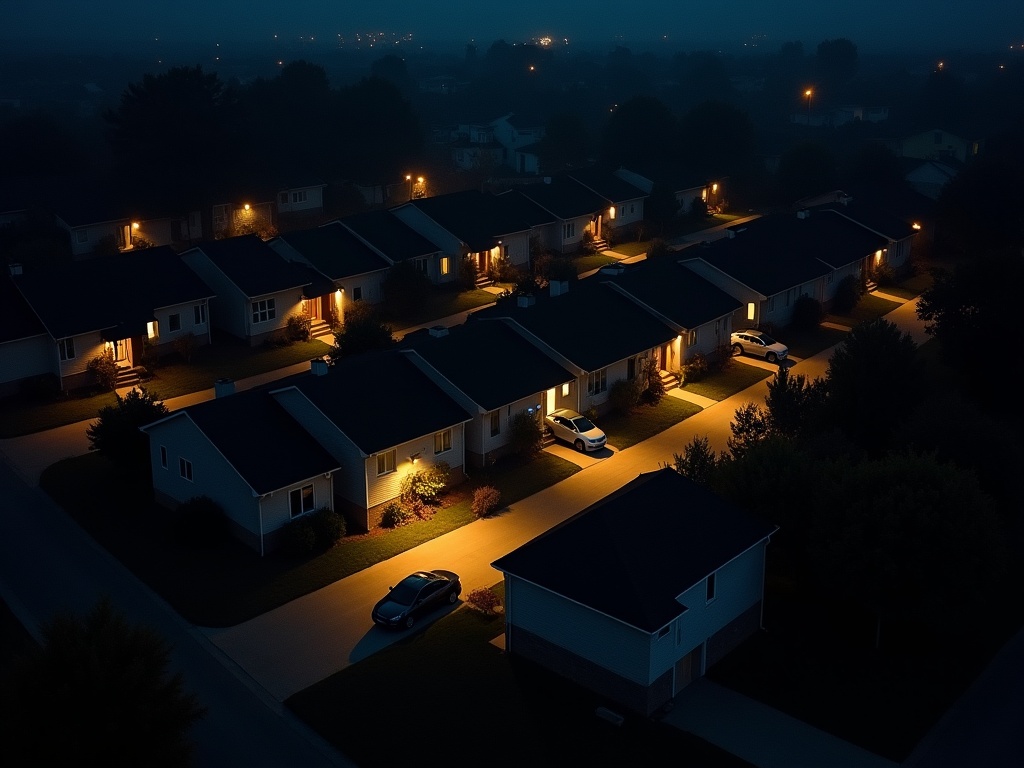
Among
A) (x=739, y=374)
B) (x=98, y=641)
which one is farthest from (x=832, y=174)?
(x=98, y=641)

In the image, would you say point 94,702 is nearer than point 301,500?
Yes

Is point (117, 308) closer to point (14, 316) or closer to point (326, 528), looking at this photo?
point (14, 316)

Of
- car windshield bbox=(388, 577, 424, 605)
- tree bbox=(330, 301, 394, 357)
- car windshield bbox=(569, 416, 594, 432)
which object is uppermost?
tree bbox=(330, 301, 394, 357)

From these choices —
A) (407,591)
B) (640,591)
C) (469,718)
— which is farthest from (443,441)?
(469,718)

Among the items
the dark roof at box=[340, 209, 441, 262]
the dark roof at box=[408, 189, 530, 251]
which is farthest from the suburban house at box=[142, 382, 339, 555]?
the dark roof at box=[408, 189, 530, 251]

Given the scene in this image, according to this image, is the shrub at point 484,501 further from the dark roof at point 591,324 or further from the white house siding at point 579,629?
the dark roof at point 591,324

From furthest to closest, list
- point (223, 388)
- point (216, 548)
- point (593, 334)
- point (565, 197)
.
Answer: point (565, 197) → point (593, 334) → point (223, 388) → point (216, 548)

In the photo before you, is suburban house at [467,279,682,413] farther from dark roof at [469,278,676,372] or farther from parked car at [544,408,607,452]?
parked car at [544,408,607,452]
